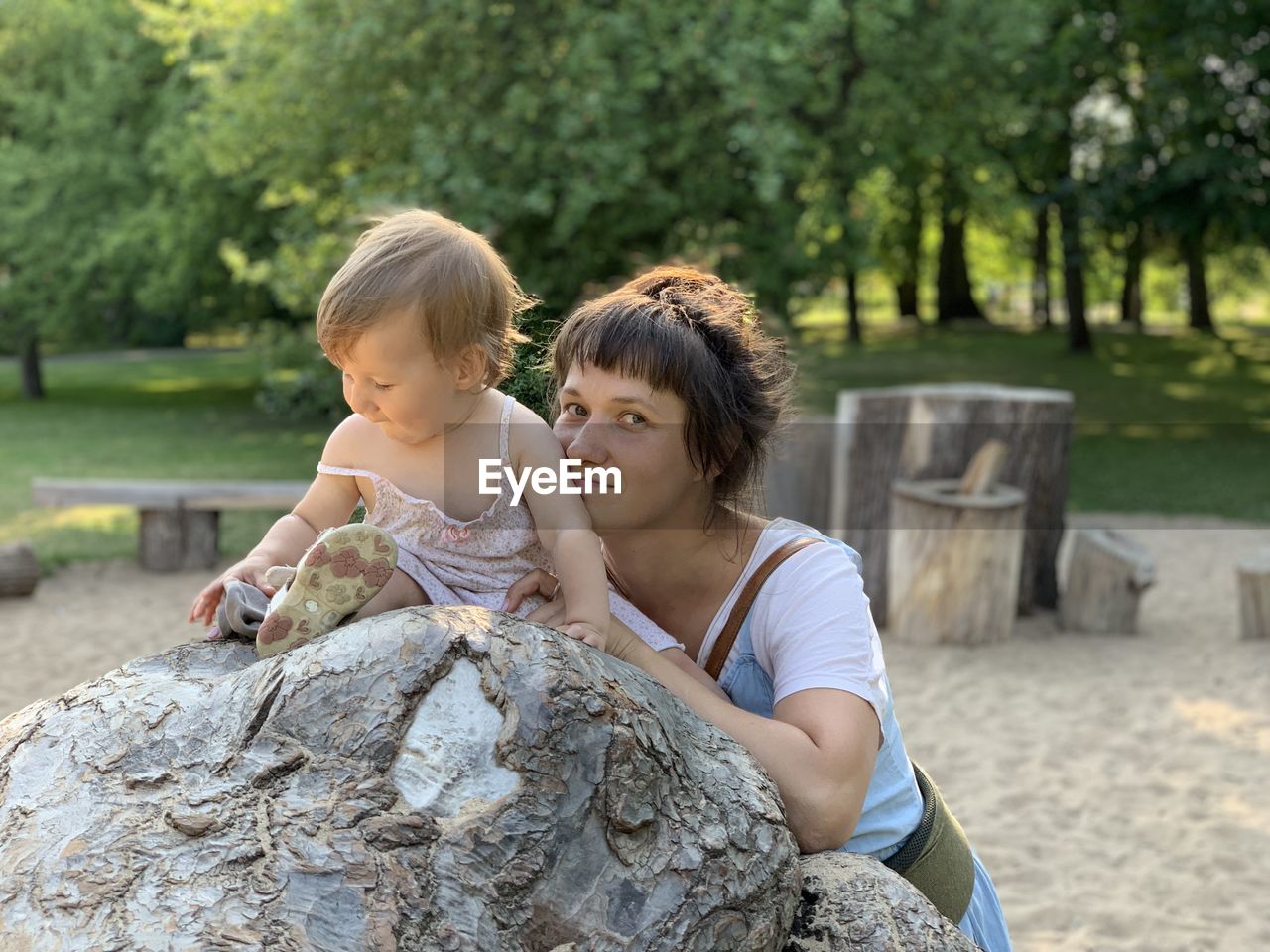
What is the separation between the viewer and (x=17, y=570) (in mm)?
8320

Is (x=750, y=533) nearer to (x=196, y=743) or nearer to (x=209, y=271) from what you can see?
(x=196, y=743)

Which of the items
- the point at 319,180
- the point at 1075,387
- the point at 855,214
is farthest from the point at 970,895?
the point at 1075,387

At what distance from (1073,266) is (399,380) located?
1875cm

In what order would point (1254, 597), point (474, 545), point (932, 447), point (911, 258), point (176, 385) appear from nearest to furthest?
point (474, 545), point (1254, 597), point (932, 447), point (176, 385), point (911, 258)

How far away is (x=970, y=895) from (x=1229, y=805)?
12.2 ft

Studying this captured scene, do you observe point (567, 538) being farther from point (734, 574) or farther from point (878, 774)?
point (878, 774)

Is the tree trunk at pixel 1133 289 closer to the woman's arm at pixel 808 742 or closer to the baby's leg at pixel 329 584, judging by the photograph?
the woman's arm at pixel 808 742

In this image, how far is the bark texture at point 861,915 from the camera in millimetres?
1569

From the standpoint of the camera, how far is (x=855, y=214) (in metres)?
11.7

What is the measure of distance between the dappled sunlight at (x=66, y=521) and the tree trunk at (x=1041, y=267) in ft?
40.6

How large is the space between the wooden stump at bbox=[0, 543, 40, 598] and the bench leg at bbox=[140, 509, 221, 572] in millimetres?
1015

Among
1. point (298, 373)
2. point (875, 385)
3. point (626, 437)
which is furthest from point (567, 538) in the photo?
point (875, 385)

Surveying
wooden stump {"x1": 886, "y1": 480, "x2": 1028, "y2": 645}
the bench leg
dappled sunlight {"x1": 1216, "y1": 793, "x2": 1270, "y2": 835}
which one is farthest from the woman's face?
the bench leg

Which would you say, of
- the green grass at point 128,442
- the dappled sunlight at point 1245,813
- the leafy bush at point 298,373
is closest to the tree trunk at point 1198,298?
the green grass at point 128,442
